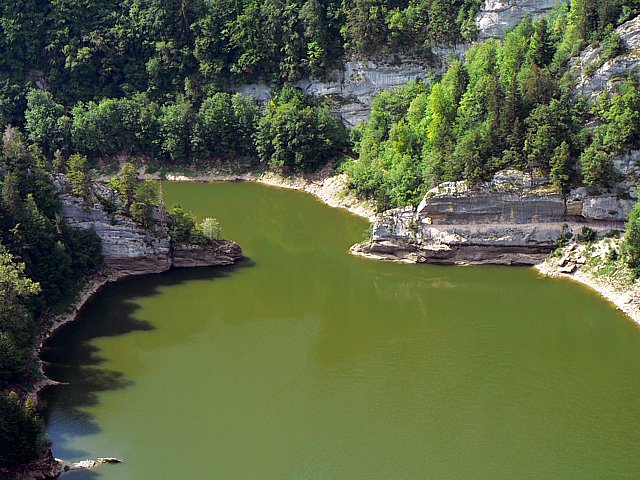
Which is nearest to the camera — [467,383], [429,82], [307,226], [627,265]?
[467,383]

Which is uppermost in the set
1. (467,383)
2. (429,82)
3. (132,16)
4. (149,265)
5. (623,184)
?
(132,16)

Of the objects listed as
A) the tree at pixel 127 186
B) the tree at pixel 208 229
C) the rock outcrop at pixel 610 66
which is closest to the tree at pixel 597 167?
the rock outcrop at pixel 610 66

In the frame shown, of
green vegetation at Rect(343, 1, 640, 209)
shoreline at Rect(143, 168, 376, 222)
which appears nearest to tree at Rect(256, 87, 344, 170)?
shoreline at Rect(143, 168, 376, 222)

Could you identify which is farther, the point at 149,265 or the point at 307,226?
the point at 307,226

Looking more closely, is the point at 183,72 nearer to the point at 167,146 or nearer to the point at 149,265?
the point at 167,146

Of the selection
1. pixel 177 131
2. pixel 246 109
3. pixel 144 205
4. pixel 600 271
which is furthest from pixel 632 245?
pixel 177 131

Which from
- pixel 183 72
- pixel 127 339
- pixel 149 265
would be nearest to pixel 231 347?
pixel 127 339
